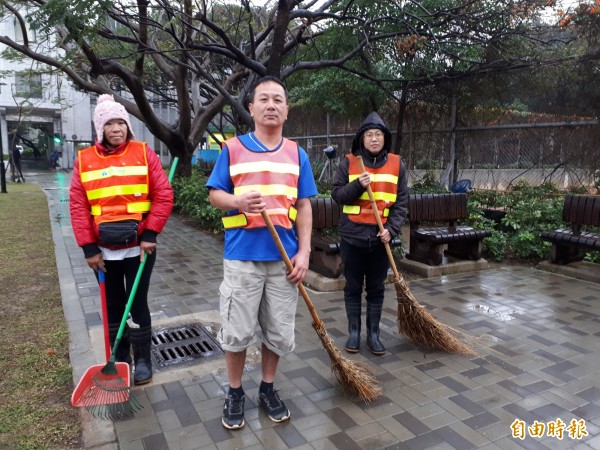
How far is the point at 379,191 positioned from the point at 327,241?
190 centimetres

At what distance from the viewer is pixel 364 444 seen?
8.52ft

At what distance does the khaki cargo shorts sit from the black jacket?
99 cm

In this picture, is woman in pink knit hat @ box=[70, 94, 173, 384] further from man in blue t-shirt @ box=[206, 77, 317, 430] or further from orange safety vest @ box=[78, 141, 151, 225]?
man in blue t-shirt @ box=[206, 77, 317, 430]

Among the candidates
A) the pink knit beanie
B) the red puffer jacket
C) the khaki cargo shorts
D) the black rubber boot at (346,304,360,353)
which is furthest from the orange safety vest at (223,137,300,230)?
the black rubber boot at (346,304,360,353)

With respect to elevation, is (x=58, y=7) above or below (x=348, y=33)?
below

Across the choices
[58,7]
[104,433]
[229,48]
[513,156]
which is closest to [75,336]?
[104,433]

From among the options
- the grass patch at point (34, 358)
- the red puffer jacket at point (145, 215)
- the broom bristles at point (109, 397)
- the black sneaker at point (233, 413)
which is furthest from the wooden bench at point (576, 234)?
the grass patch at point (34, 358)

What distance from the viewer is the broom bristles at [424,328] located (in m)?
3.69

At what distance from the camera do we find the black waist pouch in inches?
113

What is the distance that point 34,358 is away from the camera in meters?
3.60

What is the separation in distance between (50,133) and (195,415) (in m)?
41.6

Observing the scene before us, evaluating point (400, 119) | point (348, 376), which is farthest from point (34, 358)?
point (400, 119)

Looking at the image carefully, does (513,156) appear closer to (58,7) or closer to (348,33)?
(348,33)

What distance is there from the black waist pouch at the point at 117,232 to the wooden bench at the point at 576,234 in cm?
519
